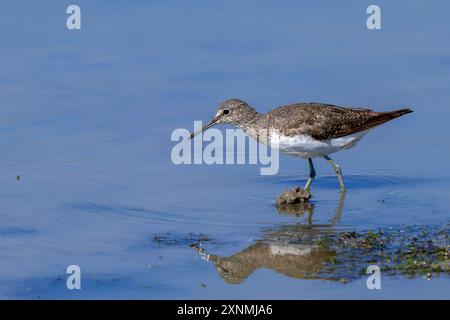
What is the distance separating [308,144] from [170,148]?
2.45m

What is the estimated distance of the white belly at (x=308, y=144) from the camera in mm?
14250

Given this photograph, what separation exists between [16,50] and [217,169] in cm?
543

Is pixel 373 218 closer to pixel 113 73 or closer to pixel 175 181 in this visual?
pixel 175 181

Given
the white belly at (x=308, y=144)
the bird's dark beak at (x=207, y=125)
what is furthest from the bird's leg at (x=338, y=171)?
the bird's dark beak at (x=207, y=125)

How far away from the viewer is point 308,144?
14.3 m

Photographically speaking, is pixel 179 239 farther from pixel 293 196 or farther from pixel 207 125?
pixel 207 125

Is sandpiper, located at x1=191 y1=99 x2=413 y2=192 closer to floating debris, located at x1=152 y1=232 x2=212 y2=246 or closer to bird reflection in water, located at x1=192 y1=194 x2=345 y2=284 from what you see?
bird reflection in water, located at x1=192 y1=194 x2=345 y2=284

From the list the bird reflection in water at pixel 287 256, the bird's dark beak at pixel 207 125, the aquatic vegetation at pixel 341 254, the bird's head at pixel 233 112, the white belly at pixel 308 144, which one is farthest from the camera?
the bird's dark beak at pixel 207 125

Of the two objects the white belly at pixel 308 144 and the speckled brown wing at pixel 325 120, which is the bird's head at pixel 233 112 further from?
the white belly at pixel 308 144

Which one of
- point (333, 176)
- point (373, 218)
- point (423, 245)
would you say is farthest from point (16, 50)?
point (423, 245)

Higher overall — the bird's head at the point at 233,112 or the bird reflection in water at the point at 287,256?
the bird's head at the point at 233,112

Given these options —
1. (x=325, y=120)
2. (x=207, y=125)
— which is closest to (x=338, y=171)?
(x=325, y=120)

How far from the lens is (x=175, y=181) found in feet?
47.6

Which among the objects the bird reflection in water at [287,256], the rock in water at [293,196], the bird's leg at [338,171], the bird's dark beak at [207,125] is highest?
the bird's dark beak at [207,125]
